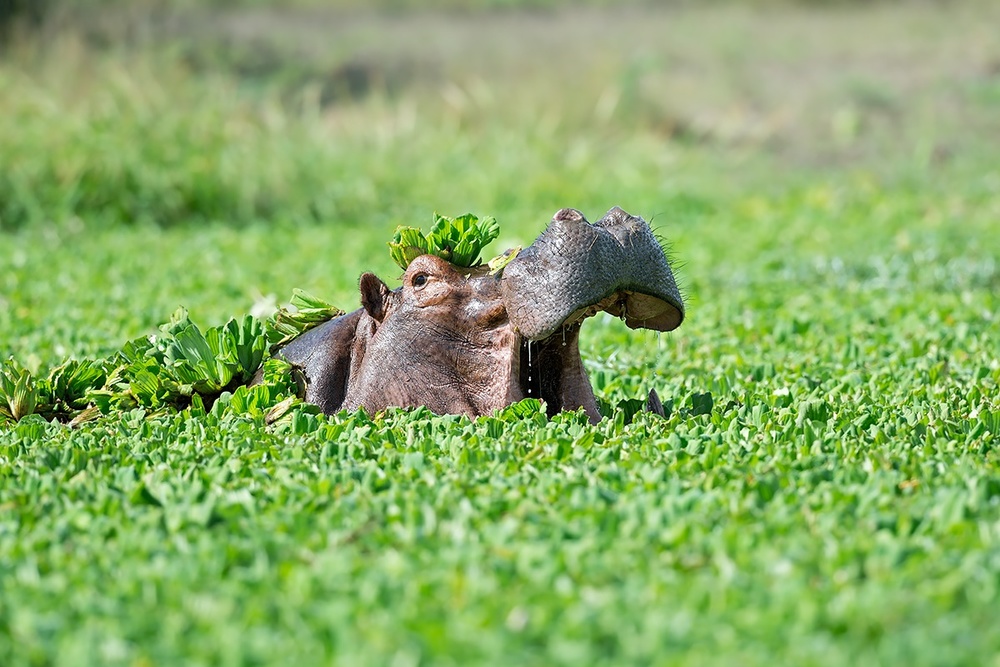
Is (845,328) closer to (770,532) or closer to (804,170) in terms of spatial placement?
(770,532)

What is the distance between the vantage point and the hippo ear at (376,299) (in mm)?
3877

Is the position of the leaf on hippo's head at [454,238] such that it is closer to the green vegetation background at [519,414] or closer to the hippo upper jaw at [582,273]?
the hippo upper jaw at [582,273]

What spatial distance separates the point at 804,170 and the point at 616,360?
9.43 meters

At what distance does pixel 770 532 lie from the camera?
2725 mm

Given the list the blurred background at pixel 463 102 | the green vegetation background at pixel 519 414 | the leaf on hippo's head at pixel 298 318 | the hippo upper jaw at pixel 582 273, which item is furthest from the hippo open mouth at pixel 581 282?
the blurred background at pixel 463 102

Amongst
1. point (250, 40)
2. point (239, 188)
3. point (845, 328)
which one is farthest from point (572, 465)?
point (250, 40)

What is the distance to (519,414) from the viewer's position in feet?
12.1

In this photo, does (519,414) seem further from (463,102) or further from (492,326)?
(463,102)

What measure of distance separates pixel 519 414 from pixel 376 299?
0.54 meters

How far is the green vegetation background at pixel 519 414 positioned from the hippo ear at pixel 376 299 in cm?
33

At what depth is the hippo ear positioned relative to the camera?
12.7ft

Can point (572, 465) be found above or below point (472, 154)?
below

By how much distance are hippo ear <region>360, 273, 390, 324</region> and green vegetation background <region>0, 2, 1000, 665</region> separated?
327 millimetres

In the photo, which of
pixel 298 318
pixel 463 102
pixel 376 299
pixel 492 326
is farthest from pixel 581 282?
pixel 463 102
